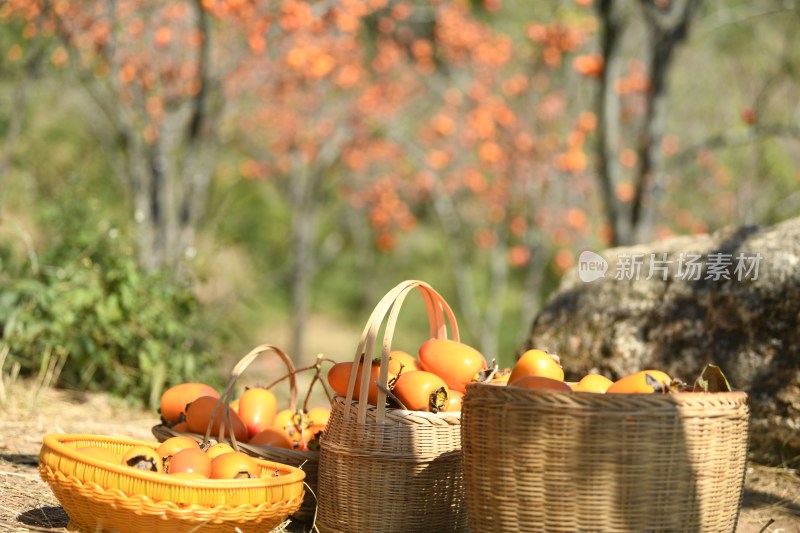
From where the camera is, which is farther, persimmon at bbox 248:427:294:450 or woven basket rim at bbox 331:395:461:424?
persimmon at bbox 248:427:294:450

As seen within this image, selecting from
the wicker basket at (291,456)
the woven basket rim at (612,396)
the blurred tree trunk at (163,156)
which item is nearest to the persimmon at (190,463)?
the wicker basket at (291,456)

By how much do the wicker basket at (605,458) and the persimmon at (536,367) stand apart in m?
0.26

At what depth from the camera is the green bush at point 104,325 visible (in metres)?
4.35

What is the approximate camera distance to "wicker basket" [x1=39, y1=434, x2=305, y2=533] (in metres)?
2.22

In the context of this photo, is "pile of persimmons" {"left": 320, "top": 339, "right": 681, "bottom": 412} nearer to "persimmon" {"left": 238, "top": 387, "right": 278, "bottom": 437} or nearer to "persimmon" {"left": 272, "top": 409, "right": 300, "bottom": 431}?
"persimmon" {"left": 272, "top": 409, "right": 300, "bottom": 431}

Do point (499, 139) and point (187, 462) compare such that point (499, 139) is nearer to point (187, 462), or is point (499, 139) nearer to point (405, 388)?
point (405, 388)

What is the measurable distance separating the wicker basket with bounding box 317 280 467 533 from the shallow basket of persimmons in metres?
0.32

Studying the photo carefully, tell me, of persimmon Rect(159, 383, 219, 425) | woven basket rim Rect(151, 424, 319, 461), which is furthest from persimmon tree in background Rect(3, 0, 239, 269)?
woven basket rim Rect(151, 424, 319, 461)

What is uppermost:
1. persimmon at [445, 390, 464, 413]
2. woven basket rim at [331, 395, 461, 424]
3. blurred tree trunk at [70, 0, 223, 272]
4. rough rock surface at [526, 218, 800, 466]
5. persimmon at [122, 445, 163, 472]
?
blurred tree trunk at [70, 0, 223, 272]

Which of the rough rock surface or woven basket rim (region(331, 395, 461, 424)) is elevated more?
the rough rock surface

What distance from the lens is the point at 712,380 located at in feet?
7.75

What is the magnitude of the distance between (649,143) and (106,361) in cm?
344

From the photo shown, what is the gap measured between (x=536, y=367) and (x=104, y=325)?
2.68 metres

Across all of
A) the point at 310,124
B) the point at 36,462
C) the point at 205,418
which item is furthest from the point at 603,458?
the point at 310,124
